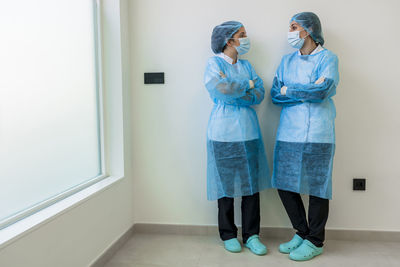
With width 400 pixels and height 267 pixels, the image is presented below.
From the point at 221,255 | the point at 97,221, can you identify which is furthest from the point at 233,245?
the point at 97,221

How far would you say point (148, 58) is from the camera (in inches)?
87.8

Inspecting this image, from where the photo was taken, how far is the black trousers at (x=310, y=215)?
6.21 feet

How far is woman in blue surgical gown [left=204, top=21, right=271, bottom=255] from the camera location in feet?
6.19

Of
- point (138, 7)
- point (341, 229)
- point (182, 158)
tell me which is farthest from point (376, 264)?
point (138, 7)

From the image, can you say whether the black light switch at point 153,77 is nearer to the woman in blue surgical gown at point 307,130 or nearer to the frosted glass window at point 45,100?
the frosted glass window at point 45,100

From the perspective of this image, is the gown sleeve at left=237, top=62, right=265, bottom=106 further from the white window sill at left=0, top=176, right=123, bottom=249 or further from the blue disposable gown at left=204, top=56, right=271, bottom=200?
the white window sill at left=0, top=176, right=123, bottom=249

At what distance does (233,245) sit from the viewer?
198 cm

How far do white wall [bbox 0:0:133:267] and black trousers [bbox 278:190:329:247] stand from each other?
1.13m

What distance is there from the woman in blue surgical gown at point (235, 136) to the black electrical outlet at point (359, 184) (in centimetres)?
65

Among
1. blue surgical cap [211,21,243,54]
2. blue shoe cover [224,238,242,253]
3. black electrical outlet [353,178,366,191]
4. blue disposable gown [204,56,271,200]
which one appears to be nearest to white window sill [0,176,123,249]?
blue disposable gown [204,56,271,200]

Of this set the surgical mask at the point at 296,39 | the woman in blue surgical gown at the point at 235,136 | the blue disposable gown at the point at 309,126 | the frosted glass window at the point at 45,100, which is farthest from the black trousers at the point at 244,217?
the surgical mask at the point at 296,39

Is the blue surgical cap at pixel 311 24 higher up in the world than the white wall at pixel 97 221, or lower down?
higher up

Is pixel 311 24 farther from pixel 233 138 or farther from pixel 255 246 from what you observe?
pixel 255 246

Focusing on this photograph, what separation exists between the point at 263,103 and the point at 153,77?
839 mm
